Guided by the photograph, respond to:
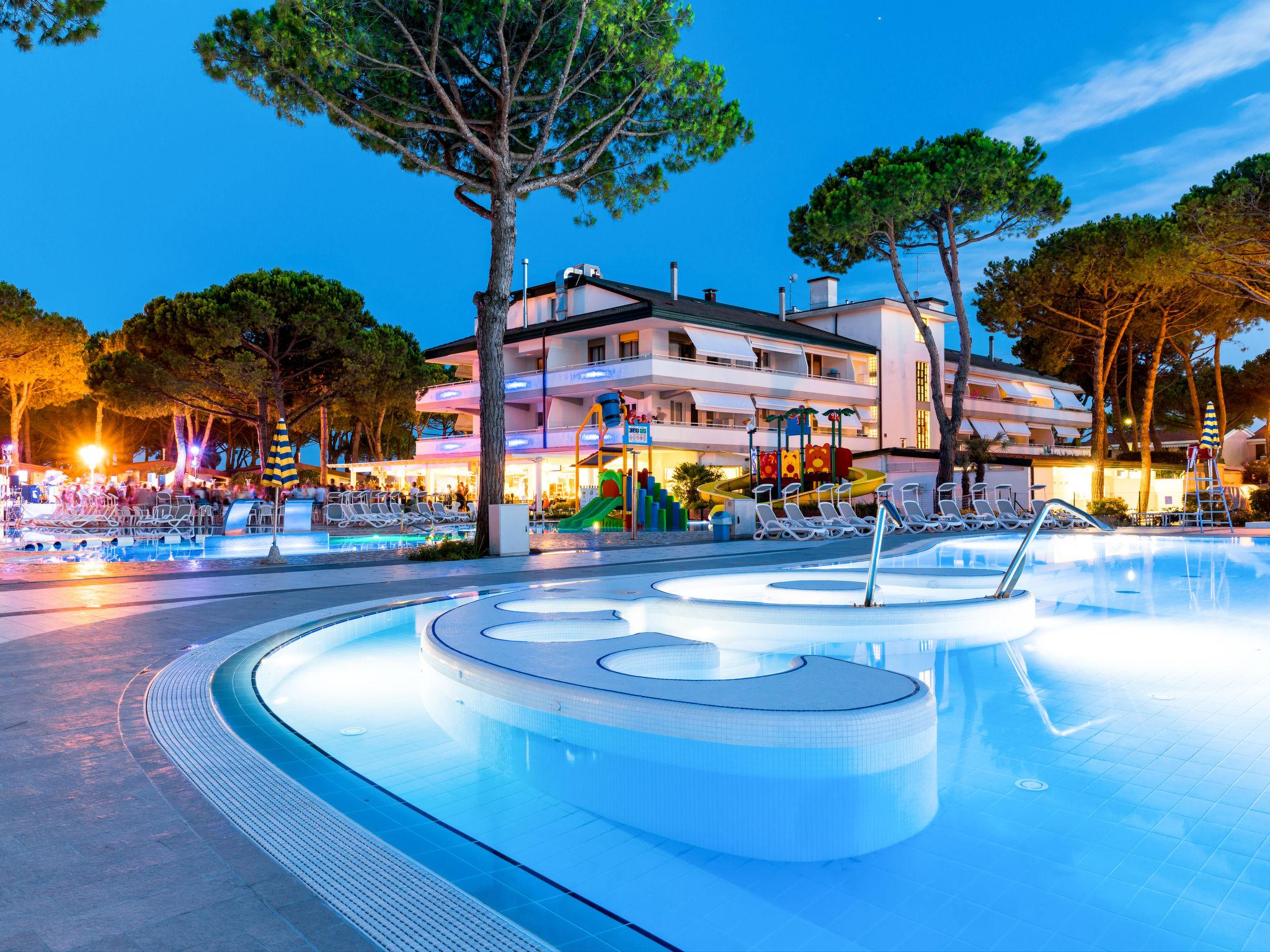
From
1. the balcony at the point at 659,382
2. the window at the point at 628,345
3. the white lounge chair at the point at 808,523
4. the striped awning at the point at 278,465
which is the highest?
the window at the point at 628,345

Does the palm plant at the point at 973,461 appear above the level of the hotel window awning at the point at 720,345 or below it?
below

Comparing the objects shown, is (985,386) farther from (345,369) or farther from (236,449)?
(236,449)

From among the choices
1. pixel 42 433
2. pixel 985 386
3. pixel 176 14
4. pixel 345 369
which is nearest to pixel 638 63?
pixel 345 369

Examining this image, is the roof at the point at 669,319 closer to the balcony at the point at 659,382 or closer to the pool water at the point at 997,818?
the balcony at the point at 659,382

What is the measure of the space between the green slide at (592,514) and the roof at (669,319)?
40.8 ft

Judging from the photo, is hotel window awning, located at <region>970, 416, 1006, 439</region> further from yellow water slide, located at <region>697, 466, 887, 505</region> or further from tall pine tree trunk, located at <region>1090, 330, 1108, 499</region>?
yellow water slide, located at <region>697, 466, 887, 505</region>

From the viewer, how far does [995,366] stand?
5269cm

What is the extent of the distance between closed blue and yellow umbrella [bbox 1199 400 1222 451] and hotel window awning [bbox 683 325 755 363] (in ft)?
61.3

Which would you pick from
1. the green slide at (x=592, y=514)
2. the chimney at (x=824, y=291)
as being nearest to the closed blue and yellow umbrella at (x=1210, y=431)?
the green slide at (x=592, y=514)

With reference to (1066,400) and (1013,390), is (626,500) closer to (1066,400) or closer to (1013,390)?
(1013,390)

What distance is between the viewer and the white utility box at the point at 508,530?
52.4 ft

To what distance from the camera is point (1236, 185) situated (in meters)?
21.8

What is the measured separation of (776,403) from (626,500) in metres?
21.2

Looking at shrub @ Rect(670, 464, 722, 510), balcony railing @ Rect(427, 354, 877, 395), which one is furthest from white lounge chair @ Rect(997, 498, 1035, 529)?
balcony railing @ Rect(427, 354, 877, 395)
